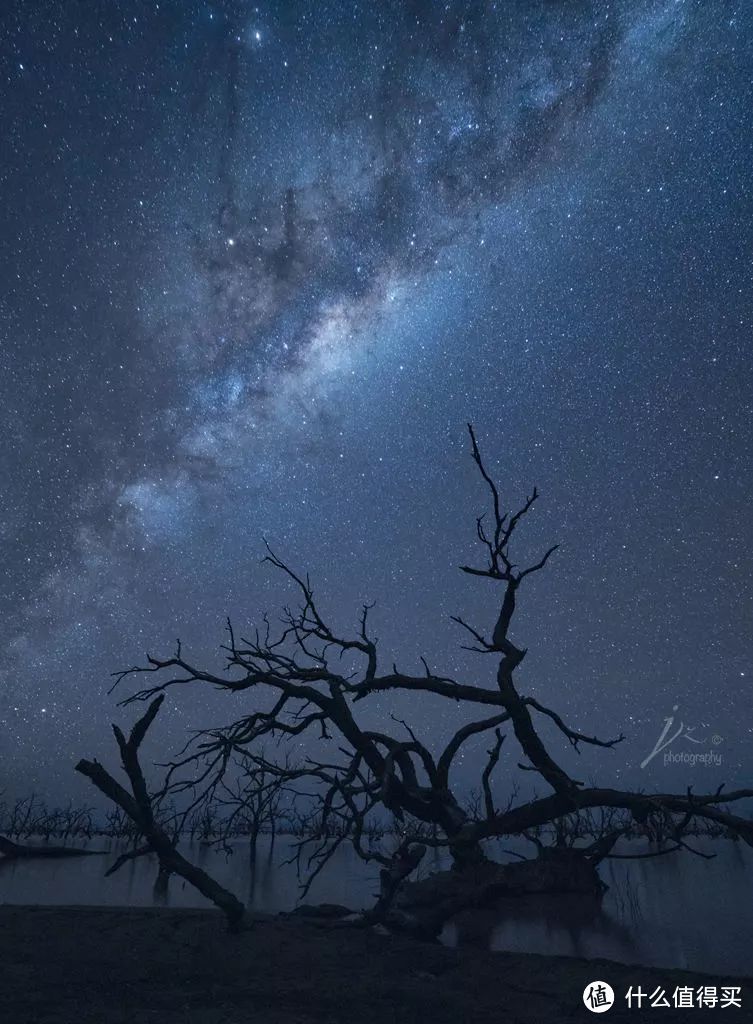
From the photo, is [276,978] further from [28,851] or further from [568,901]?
[28,851]

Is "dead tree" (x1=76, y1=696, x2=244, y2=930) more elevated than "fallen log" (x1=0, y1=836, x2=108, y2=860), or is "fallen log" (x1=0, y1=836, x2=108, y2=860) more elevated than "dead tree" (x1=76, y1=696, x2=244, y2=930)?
"dead tree" (x1=76, y1=696, x2=244, y2=930)

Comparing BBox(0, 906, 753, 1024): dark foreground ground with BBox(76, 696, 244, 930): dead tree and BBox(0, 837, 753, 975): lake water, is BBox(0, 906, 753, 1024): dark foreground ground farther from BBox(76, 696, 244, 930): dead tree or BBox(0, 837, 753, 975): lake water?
BBox(0, 837, 753, 975): lake water

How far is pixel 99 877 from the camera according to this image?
18.3 m

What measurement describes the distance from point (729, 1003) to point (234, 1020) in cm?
467

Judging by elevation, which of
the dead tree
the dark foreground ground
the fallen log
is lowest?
the fallen log

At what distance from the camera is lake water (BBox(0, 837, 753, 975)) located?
9.36 metres

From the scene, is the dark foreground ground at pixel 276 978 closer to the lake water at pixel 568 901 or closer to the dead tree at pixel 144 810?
the dead tree at pixel 144 810

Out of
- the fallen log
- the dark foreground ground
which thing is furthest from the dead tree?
the fallen log

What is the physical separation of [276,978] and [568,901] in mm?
9251

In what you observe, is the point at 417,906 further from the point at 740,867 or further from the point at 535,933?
the point at 740,867

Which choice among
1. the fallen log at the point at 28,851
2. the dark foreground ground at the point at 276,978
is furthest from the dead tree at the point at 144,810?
the fallen log at the point at 28,851

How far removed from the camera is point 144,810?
873cm

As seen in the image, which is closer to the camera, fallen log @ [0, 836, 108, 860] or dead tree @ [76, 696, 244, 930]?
dead tree @ [76, 696, 244, 930]

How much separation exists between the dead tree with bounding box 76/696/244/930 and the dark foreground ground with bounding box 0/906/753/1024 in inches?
19.3
